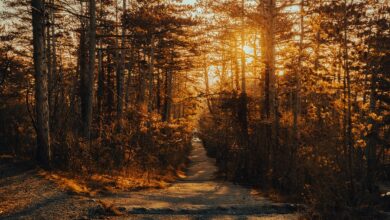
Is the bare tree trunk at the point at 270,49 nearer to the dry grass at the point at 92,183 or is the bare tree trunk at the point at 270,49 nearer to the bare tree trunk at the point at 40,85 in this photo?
the dry grass at the point at 92,183

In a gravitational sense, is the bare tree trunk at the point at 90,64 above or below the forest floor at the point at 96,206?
above

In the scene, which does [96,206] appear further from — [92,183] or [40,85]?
[40,85]

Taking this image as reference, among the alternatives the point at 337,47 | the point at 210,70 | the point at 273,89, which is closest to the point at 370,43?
the point at 337,47

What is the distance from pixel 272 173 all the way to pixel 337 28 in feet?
Answer: 21.2

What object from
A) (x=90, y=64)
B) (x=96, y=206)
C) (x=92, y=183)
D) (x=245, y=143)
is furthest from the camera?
(x=245, y=143)

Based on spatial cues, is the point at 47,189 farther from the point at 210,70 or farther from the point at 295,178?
the point at 210,70

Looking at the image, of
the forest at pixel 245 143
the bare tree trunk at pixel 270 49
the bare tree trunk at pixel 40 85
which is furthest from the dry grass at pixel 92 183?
the bare tree trunk at pixel 270 49

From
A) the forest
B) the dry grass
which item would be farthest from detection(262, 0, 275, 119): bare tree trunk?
the dry grass

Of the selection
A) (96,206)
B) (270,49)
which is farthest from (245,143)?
(96,206)

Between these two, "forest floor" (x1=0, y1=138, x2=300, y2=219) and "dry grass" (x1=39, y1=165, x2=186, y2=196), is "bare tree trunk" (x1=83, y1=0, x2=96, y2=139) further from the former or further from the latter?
"forest floor" (x1=0, y1=138, x2=300, y2=219)

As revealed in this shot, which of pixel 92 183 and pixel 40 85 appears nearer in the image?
pixel 92 183

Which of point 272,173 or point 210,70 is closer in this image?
point 272,173

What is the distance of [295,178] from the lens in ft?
36.4

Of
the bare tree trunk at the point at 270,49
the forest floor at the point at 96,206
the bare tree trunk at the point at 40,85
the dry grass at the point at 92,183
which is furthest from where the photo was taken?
the bare tree trunk at the point at 270,49
